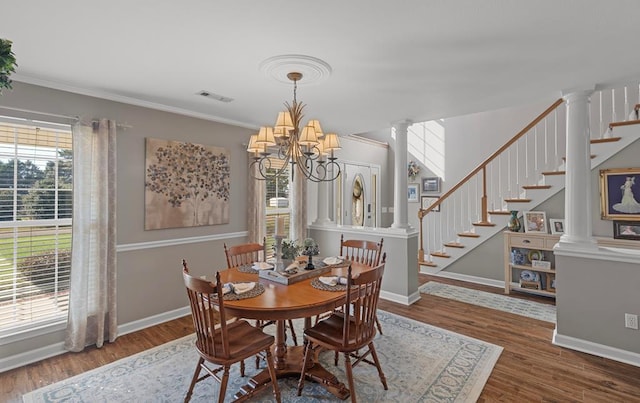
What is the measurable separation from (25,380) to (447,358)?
3.51 metres

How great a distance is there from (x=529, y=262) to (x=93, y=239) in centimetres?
548

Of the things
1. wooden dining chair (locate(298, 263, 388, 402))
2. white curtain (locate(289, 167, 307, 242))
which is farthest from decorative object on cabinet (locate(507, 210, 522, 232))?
wooden dining chair (locate(298, 263, 388, 402))

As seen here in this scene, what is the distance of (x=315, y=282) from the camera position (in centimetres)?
241

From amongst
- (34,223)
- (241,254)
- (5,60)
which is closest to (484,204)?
(241,254)

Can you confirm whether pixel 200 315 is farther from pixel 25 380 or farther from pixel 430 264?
pixel 430 264

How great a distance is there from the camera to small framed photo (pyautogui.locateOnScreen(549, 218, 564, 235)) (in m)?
4.33

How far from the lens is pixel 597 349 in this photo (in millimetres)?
2811

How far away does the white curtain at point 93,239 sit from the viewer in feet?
9.52

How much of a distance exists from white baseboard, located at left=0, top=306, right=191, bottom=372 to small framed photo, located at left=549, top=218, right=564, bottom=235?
5.23m

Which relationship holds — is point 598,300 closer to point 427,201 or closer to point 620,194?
point 620,194

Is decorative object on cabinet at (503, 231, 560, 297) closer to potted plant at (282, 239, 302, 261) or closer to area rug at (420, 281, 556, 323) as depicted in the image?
area rug at (420, 281, 556, 323)

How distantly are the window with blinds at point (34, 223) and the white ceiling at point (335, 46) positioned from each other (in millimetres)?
517

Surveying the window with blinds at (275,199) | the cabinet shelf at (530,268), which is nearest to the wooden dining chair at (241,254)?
the window with blinds at (275,199)

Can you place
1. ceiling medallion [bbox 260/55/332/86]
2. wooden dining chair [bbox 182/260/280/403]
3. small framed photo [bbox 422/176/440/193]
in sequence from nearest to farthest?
wooden dining chair [bbox 182/260/280/403]
ceiling medallion [bbox 260/55/332/86]
small framed photo [bbox 422/176/440/193]
